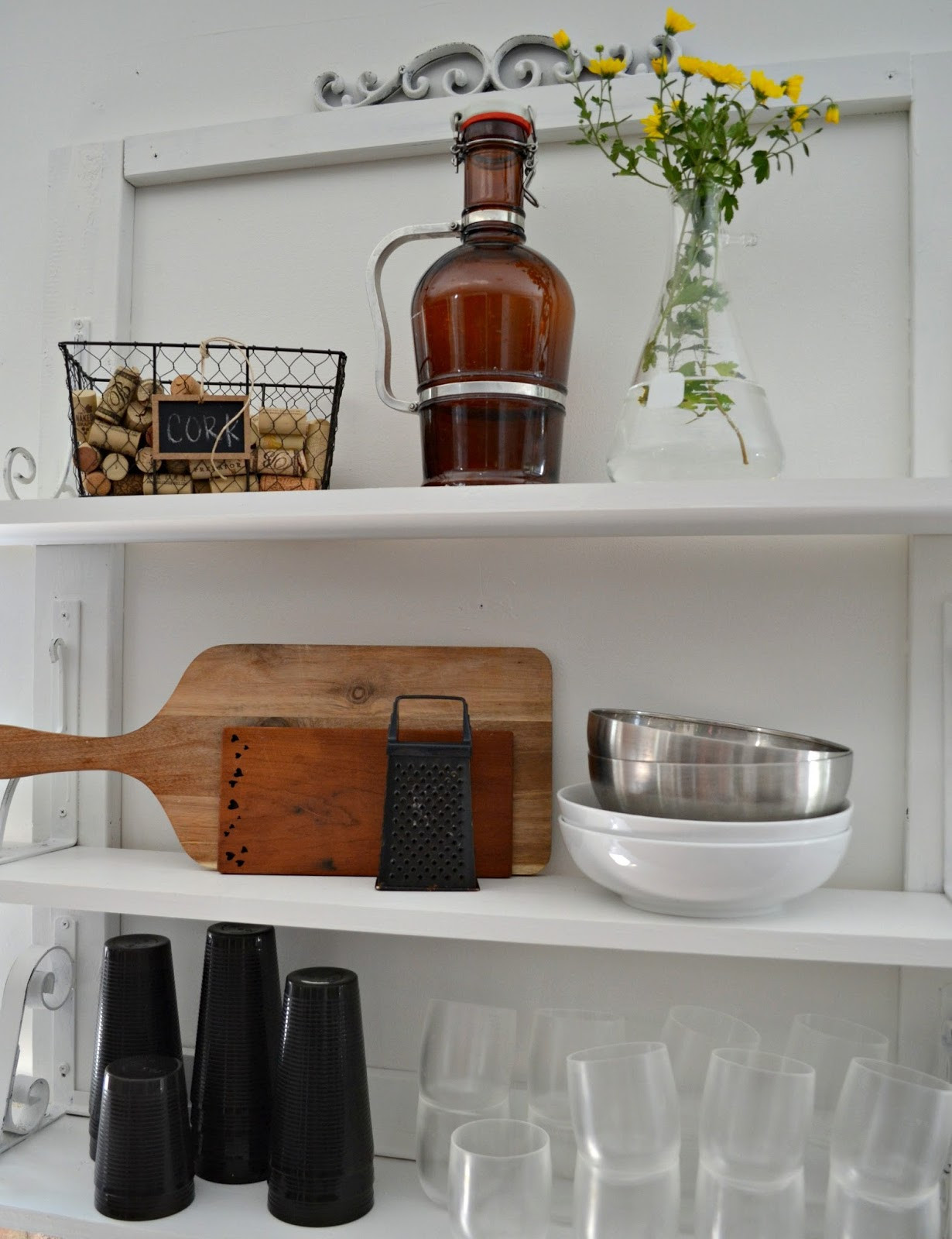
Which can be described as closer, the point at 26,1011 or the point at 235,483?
the point at 235,483

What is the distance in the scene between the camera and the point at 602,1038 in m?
0.98

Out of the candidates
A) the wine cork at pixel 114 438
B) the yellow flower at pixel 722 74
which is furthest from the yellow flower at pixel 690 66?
the wine cork at pixel 114 438

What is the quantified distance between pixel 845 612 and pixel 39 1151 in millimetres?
1015

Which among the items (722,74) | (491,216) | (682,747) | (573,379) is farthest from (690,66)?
(682,747)

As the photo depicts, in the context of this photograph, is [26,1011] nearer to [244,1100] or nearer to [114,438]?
[244,1100]

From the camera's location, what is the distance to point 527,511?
36.0 inches

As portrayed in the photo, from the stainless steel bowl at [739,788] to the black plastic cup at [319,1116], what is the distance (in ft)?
1.14

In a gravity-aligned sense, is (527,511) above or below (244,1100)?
above

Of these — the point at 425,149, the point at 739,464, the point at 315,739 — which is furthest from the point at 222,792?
the point at 425,149

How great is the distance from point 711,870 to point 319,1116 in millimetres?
428

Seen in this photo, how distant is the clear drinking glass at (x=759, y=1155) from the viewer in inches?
33.4

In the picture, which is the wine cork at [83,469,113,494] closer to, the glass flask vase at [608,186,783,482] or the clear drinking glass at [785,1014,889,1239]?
the glass flask vase at [608,186,783,482]

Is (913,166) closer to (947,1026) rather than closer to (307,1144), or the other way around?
(947,1026)

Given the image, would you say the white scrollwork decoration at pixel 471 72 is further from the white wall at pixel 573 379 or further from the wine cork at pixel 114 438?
the wine cork at pixel 114 438
